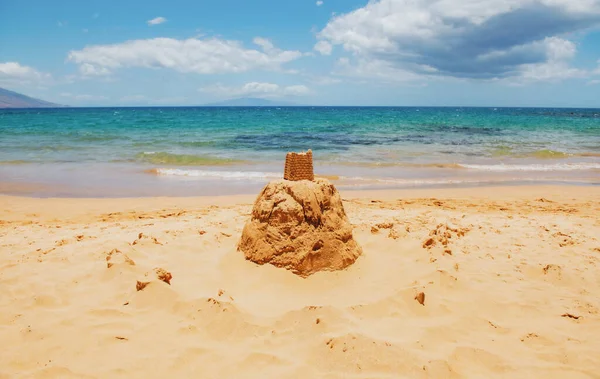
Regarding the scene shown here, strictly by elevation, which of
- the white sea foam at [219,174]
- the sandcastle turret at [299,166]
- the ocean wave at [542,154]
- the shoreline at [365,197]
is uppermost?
the sandcastle turret at [299,166]

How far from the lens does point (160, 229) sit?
6.04 meters

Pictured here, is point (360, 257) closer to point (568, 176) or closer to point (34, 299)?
point (34, 299)

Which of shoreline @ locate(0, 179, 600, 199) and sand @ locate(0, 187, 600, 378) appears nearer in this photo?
sand @ locate(0, 187, 600, 378)

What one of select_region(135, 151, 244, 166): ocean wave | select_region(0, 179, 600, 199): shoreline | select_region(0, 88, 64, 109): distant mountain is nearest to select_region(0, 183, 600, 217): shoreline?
select_region(0, 179, 600, 199): shoreline

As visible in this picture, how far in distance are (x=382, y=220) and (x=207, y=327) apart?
12.6 ft

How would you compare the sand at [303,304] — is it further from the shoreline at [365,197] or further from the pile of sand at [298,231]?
the shoreline at [365,197]

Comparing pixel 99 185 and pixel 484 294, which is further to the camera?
pixel 99 185

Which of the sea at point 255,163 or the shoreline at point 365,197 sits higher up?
A: the sea at point 255,163

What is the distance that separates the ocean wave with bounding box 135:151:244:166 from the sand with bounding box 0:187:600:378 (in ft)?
28.4

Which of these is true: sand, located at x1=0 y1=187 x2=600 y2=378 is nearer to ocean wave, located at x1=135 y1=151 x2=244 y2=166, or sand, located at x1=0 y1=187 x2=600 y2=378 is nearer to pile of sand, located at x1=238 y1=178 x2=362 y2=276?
pile of sand, located at x1=238 y1=178 x2=362 y2=276

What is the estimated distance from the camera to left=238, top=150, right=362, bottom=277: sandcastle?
438cm

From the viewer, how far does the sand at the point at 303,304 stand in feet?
9.67

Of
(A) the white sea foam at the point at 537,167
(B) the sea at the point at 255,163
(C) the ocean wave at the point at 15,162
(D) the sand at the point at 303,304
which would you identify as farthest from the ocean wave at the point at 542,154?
(C) the ocean wave at the point at 15,162

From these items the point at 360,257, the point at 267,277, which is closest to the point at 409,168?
the point at 360,257
